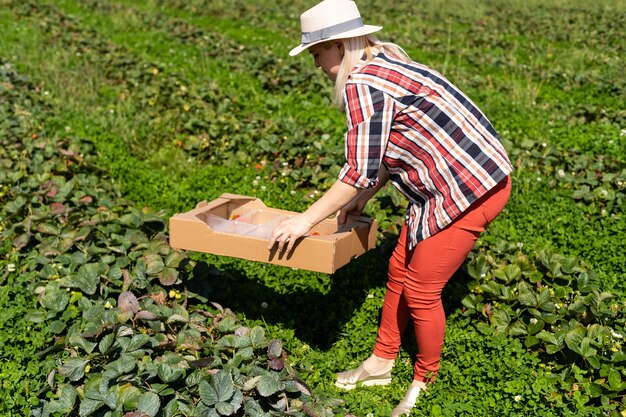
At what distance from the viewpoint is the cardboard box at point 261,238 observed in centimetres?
306

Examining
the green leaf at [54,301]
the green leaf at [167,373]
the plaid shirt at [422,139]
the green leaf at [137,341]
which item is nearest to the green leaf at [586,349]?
the plaid shirt at [422,139]

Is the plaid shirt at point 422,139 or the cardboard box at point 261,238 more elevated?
the plaid shirt at point 422,139

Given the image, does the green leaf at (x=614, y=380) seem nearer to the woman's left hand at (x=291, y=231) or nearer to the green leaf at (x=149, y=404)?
the woman's left hand at (x=291, y=231)

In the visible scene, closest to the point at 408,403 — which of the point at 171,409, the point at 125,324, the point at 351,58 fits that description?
the point at 171,409

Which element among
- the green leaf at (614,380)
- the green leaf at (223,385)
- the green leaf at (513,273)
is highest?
the green leaf at (223,385)

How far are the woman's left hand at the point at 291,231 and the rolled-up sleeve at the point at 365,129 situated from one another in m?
0.27

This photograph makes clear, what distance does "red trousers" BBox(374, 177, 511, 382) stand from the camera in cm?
299

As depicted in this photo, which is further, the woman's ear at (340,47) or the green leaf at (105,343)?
the green leaf at (105,343)

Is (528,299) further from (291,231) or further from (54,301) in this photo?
(54,301)

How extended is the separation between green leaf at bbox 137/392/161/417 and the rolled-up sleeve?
47.2 inches

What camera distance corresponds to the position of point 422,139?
9.46ft

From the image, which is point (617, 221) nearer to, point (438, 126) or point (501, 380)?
point (501, 380)

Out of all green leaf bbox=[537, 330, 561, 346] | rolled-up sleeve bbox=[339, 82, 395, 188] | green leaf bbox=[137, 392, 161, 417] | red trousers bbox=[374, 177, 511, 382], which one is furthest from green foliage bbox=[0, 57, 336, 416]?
green leaf bbox=[537, 330, 561, 346]

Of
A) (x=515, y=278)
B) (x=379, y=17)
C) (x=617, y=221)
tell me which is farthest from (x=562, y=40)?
(x=515, y=278)
